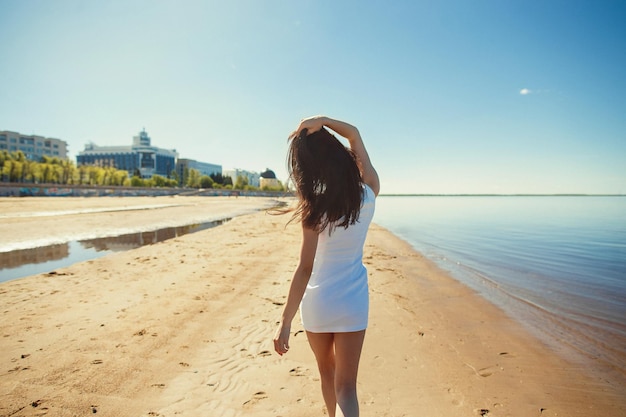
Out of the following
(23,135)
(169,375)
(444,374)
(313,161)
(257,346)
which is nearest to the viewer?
(313,161)

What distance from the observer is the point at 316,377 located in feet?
11.8

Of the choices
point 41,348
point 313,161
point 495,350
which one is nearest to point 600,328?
point 495,350

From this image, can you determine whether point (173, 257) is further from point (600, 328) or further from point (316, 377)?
point (600, 328)

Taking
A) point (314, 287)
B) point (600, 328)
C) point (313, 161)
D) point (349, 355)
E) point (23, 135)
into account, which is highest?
point (23, 135)

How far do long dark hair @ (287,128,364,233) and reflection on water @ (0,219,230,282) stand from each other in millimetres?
9010

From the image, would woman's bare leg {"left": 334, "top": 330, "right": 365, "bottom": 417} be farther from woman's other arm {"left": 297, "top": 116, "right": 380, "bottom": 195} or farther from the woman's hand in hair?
the woman's hand in hair

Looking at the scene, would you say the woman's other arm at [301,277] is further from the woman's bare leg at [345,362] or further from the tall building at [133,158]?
the tall building at [133,158]

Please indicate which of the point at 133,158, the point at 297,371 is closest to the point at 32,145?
the point at 133,158

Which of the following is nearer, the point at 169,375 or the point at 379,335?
the point at 169,375

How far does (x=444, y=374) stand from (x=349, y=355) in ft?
9.28

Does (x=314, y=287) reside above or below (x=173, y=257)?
above

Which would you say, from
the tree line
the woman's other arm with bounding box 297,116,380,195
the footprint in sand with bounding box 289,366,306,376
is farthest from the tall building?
the woman's other arm with bounding box 297,116,380,195

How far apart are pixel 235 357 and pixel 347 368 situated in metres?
2.74

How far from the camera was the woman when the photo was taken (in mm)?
1653
